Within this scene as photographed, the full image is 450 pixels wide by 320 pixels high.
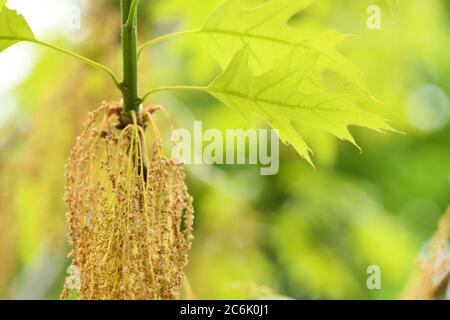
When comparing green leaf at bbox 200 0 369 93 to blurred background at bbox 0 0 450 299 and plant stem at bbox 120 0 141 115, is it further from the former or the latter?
blurred background at bbox 0 0 450 299

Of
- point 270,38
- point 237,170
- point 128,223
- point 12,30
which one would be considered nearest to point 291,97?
point 270,38

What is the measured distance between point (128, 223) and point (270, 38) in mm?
357

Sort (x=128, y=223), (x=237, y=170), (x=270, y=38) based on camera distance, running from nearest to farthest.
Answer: (x=128, y=223) < (x=270, y=38) < (x=237, y=170)

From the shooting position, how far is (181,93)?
11.7 feet

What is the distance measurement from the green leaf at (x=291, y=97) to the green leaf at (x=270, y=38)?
10cm

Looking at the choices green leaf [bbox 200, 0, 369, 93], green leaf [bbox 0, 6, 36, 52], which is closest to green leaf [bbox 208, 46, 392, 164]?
green leaf [bbox 200, 0, 369, 93]

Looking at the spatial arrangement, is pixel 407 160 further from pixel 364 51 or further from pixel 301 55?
pixel 301 55

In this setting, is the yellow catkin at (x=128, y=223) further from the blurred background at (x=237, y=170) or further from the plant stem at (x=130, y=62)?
the blurred background at (x=237, y=170)

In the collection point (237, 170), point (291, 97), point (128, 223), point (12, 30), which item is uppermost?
point (237, 170)

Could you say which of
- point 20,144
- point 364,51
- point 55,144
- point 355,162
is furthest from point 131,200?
point 355,162

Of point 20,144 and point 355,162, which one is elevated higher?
point 355,162

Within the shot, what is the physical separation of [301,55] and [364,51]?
184 cm

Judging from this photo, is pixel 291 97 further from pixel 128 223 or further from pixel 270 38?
pixel 128 223

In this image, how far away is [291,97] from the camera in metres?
0.99
